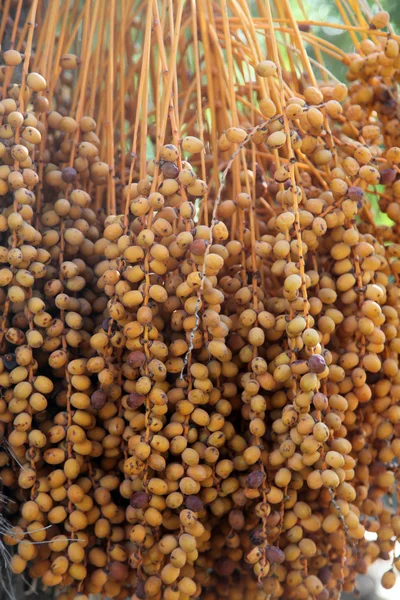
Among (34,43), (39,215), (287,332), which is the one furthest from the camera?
(34,43)

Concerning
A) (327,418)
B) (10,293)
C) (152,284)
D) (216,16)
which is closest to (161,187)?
(152,284)

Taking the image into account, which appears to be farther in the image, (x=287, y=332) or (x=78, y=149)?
(x=78, y=149)

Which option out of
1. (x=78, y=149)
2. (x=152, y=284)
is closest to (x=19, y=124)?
(x=78, y=149)

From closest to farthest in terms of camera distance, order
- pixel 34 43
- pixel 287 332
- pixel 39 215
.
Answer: pixel 287 332 → pixel 39 215 → pixel 34 43

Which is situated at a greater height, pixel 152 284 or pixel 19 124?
pixel 19 124

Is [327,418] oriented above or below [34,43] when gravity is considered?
below

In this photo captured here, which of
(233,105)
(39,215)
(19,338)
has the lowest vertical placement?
(19,338)

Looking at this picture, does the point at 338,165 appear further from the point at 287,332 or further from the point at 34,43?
the point at 34,43

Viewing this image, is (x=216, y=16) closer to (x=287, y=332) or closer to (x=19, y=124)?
(x=19, y=124)

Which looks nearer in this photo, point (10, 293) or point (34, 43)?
point (10, 293)
